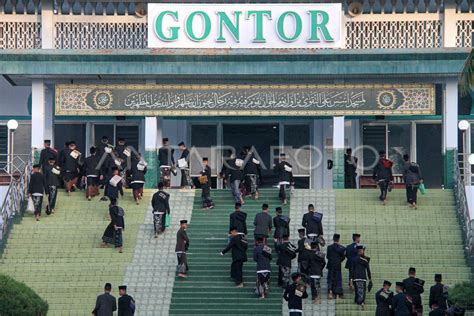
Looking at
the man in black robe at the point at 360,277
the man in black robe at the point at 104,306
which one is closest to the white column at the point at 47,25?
the man in black robe at the point at 104,306

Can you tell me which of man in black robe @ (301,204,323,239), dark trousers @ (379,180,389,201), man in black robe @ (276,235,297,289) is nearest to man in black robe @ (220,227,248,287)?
man in black robe @ (276,235,297,289)

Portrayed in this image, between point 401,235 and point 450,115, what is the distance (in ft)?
16.5

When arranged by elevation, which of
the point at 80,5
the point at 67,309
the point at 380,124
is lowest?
the point at 67,309

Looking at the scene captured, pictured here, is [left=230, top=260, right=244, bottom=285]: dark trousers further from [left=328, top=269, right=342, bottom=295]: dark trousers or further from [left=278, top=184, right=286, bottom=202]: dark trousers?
[left=278, top=184, right=286, bottom=202]: dark trousers

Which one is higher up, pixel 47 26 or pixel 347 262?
pixel 47 26

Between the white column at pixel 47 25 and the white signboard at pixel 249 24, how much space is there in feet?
8.67

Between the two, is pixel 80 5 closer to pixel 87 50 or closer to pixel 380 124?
pixel 87 50

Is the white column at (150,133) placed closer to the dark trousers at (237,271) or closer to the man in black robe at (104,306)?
the dark trousers at (237,271)

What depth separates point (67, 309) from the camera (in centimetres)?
3456

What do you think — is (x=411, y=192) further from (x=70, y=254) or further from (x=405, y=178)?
(x=70, y=254)

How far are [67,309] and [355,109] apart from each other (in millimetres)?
10483

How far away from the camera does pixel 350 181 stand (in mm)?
41656

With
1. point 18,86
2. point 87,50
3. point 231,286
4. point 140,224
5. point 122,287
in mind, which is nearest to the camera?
point 122,287

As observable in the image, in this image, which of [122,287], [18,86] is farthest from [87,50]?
[122,287]
